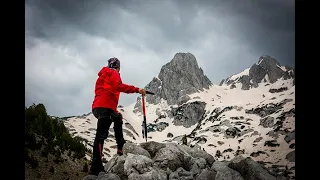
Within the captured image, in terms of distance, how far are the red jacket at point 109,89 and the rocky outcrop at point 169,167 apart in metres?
1.66

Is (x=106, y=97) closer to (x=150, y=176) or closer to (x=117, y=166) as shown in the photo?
(x=117, y=166)

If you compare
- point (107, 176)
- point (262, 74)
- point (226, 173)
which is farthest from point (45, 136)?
point (262, 74)

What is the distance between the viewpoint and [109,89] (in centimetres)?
640

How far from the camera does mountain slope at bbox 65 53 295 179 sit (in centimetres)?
9506

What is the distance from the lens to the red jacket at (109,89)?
21.0 ft

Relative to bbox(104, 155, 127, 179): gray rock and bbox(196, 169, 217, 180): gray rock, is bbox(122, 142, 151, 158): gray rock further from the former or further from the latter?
bbox(196, 169, 217, 180): gray rock

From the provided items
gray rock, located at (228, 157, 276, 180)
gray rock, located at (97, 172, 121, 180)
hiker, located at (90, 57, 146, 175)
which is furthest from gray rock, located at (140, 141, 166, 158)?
hiker, located at (90, 57, 146, 175)

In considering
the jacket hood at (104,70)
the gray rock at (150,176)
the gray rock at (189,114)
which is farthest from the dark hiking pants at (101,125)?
the gray rock at (189,114)

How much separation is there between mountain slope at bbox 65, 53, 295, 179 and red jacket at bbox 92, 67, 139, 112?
3114 inches

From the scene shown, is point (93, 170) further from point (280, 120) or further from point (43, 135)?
point (280, 120)

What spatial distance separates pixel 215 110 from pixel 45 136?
440 ft

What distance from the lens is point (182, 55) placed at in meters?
175
